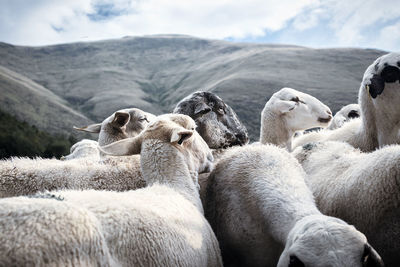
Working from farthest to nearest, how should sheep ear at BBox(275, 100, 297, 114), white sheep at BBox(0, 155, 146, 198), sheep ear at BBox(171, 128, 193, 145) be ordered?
sheep ear at BBox(275, 100, 297, 114)
white sheep at BBox(0, 155, 146, 198)
sheep ear at BBox(171, 128, 193, 145)

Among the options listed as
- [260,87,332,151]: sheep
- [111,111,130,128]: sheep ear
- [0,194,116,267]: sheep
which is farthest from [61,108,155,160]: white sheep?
[0,194,116,267]: sheep

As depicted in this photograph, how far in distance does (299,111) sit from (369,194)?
4.34m

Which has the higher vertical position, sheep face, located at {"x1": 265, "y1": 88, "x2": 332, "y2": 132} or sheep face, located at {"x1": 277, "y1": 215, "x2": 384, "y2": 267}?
sheep face, located at {"x1": 277, "y1": 215, "x2": 384, "y2": 267}

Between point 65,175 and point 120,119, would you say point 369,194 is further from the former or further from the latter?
point 120,119

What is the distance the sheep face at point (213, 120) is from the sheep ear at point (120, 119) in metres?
0.96

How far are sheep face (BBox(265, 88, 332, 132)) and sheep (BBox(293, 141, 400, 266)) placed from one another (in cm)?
302

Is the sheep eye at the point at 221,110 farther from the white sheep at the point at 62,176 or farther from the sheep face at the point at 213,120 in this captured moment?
the white sheep at the point at 62,176

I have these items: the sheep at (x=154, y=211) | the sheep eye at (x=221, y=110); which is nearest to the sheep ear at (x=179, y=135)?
the sheep at (x=154, y=211)

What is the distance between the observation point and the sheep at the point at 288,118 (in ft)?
24.3

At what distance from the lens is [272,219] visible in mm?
3062

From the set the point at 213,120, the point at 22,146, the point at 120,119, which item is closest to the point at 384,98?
the point at 213,120

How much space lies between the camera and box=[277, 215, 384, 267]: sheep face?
2.04 metres

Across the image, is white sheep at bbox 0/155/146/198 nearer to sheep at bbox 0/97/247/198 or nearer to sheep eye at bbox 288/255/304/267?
sheep at bbox 0/97/247/198

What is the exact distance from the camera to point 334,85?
184 feet
